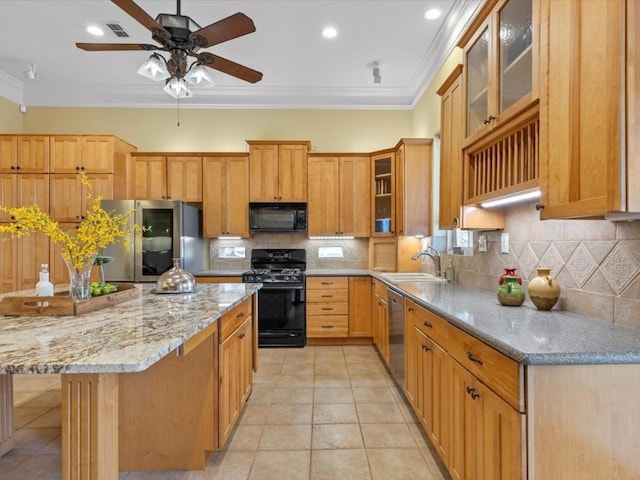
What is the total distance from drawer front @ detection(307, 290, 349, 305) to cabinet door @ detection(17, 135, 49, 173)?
3610 millimetres

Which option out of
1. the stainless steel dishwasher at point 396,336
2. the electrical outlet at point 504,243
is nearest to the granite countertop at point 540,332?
the electrical outlet at point 504,243

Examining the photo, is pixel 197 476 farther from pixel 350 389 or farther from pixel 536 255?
pixel 536 255

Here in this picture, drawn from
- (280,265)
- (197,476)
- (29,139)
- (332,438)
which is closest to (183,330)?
(197,476)

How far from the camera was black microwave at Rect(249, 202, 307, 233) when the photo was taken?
14.7 feet

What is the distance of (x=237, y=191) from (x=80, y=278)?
2.78 metres

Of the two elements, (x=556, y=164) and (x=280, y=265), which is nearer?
(x=556, y=164)

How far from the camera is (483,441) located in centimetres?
135

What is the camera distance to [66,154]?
4.25 meters

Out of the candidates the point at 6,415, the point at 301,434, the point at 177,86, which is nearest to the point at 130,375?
the point at 6,415

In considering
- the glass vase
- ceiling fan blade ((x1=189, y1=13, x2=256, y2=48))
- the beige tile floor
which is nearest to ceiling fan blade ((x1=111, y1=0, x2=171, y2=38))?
ceiling fan blade ((x1=189, y1=13, x2=256, y2=48))

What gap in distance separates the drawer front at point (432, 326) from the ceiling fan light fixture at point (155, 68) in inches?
93.1

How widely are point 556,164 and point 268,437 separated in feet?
7.34

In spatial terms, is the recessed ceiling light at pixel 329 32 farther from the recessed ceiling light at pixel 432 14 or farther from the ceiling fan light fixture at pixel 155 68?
the ceiling fan light fixture at pixel 155 68

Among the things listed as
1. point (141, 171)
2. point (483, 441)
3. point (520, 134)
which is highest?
point (141, 171)
